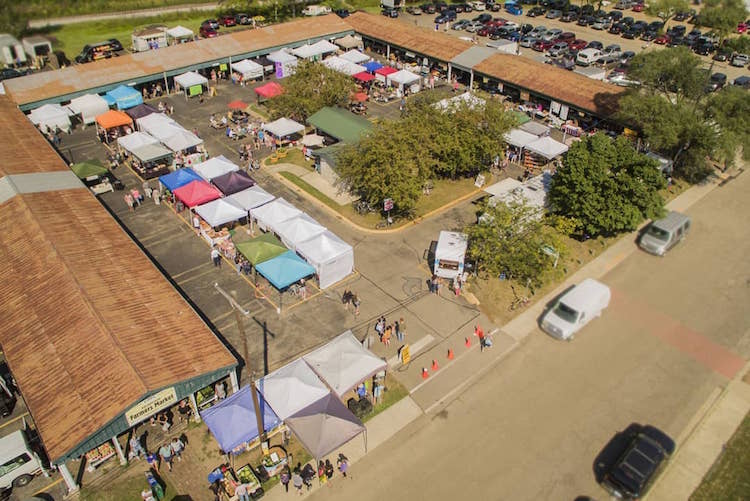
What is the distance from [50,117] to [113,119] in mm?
5066

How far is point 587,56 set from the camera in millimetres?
57875

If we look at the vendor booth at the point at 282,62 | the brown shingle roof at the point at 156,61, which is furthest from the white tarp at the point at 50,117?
the vendor booth at the point at 282,62

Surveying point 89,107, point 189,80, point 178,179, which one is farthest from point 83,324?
point 189,80

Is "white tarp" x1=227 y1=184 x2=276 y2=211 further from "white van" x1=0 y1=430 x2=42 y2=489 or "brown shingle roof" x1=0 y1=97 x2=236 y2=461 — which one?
"white van" x1=0 y1=430 x2=42 y2=489

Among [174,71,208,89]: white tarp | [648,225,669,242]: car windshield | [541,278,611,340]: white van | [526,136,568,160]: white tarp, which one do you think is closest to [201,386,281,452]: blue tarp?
[541,278,611,340]: white van

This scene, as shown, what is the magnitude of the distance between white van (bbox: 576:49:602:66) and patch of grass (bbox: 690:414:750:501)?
45497 mm

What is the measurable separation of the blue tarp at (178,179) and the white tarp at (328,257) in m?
10.4

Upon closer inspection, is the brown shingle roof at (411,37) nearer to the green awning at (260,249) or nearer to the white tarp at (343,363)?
the green awning at (260,249)

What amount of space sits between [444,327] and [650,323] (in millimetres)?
10368

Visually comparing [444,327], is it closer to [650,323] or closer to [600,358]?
[600,358]

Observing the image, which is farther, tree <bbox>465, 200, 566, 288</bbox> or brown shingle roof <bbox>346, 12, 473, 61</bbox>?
brown shingle roof <bbox>346, 12, 473, 61</bbox>

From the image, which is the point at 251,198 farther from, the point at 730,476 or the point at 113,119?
the point at 730,476

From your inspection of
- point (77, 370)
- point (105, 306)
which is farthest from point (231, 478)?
point (105, 306)

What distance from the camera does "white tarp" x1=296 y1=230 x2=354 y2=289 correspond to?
94.7ft
